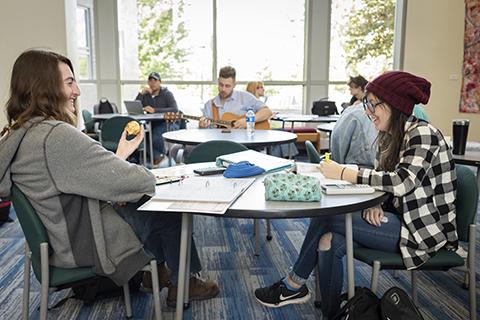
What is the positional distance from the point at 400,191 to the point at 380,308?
17.1 inches

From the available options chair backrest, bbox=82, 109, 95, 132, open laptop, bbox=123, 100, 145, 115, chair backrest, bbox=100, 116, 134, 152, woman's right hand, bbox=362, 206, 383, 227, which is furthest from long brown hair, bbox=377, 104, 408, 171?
chair backrest, bbox=82, 109, 95, 132

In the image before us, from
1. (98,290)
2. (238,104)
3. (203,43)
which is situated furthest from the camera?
(203,43)

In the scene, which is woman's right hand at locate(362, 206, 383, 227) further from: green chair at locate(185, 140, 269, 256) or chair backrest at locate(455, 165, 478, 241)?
green chair at locate(185, 140, 269, 256)

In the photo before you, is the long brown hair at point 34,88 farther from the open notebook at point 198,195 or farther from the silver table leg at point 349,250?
the silver table leg at point 349,250

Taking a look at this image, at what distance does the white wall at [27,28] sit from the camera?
230 inches

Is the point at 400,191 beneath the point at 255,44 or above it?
beneath

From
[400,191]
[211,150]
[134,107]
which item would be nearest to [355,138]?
[211,150]

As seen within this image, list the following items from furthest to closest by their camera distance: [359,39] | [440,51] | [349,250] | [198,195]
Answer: [359,39], [440,51], [349,250], [198,195]

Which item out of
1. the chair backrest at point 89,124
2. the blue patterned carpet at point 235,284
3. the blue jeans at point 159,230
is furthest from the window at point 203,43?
the blue jeans at point 159,230

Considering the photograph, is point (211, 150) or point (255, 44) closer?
point (211, 150)

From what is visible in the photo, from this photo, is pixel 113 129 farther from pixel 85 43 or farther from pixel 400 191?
pixel 400 191

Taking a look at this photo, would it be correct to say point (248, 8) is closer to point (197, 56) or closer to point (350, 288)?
point (197, 56)

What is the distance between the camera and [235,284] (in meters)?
2.65

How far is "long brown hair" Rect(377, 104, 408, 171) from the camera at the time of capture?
1882 millimetres
